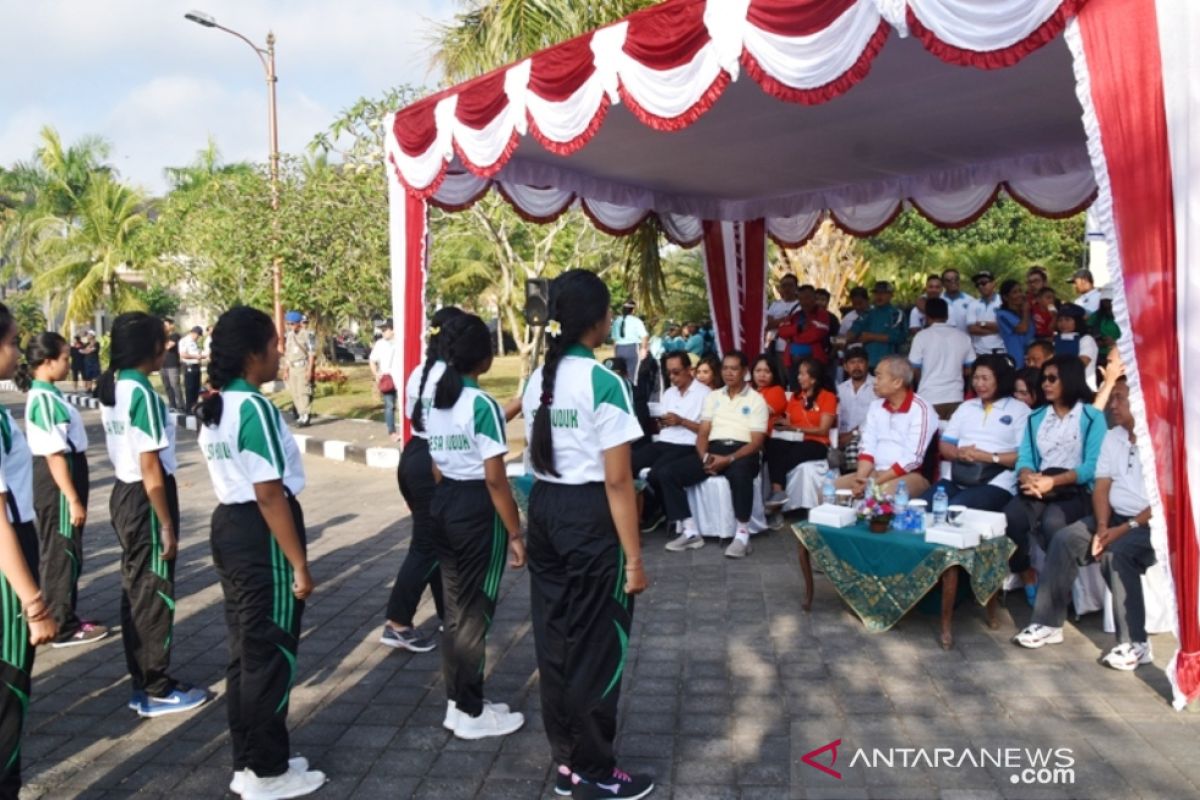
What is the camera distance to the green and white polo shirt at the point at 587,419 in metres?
3.02

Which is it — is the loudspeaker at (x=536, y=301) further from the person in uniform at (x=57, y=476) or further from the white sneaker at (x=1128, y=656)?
the white sneaker at (x=1128, y=656)

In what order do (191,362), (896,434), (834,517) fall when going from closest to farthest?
(834,517) → (896,434) → (191,362)

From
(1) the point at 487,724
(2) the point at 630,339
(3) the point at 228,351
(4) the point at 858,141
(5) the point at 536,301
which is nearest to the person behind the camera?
(3) the point at 228,351

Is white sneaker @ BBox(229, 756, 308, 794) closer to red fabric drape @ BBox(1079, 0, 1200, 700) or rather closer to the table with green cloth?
the table with green cloth

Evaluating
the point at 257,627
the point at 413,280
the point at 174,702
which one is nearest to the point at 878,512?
the point at 257,627

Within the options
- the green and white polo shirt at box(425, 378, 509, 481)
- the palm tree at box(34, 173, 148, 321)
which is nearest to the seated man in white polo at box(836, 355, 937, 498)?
the green and white polo shirt at box(425, 378, 509, 481)

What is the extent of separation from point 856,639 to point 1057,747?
1.32m

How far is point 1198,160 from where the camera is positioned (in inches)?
140

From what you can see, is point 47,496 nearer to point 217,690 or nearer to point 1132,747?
point 217,690

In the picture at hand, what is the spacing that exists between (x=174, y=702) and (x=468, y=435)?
176 centimetres

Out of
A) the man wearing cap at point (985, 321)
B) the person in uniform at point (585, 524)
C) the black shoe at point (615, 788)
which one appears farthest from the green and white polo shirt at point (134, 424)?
the man wearing cap at point (985, 321)

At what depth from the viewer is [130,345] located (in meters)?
3.93

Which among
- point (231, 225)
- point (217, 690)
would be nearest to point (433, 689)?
point (217, 690)

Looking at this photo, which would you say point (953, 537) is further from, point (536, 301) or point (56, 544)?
point (536, 301)
